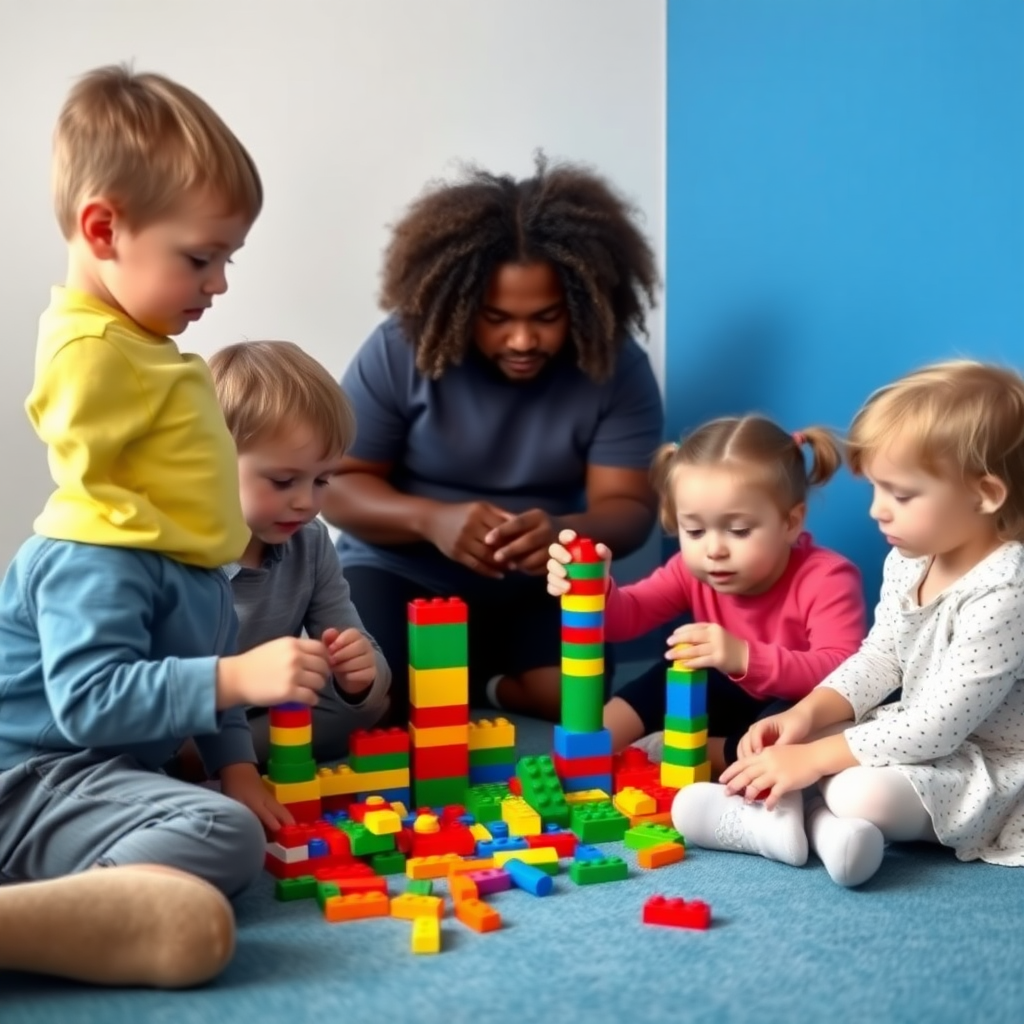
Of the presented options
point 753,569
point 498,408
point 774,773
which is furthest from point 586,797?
point 498,408

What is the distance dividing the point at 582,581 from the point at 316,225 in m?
0.89

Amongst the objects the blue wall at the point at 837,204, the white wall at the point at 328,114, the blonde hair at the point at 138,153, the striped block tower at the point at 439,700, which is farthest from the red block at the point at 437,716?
the white wall at the point at 328,114

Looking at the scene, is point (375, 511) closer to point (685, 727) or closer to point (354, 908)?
point (685, 727)

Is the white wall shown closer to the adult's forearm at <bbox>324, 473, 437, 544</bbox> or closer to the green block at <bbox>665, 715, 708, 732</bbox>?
the adult's forearm at <bbox>324, 473, 437, 544</bbox>

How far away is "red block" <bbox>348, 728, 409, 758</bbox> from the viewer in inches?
53.0

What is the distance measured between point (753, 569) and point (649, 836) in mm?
383

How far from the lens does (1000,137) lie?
5.11ft

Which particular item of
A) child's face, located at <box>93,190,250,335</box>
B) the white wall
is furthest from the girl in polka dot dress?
the white wall

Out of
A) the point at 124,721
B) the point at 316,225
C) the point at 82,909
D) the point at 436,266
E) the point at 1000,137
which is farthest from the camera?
the point at 316,225

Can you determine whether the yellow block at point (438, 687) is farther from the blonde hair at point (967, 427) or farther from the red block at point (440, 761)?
the blonde hair at point (967, 427)

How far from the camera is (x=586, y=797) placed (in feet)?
4.52

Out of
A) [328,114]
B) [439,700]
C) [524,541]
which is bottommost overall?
[439,700]

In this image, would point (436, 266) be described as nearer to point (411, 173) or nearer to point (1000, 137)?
point (411, 173)

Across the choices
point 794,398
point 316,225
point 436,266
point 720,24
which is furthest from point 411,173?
point 794,398
